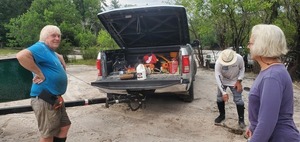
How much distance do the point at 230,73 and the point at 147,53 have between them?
8.74 feet

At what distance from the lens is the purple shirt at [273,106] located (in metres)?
1.91

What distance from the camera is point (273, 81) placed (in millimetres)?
1911

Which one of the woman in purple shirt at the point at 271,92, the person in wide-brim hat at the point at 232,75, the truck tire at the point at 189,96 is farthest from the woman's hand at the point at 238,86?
the woman in purple shirt at the point at 271,92

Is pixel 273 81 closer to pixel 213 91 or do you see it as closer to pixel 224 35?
pixel 213 91

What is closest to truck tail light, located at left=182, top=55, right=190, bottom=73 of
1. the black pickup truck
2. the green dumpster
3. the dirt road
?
the black pickup truck

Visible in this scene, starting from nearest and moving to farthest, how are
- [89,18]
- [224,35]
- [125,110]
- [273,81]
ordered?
[273,81]
[125,110]
[224,35]
[89,18]

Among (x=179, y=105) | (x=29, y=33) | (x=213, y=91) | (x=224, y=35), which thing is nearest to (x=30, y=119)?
(x=179, y=105)

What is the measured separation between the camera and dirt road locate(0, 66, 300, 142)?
492 centimetres

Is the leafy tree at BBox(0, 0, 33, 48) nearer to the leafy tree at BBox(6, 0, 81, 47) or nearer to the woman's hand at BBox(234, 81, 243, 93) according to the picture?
the leafy tree at BBox(6, 0, 81, 47)

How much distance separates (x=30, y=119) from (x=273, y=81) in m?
5.34

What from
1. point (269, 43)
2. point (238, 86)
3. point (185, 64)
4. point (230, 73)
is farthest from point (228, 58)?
point (269, 43)

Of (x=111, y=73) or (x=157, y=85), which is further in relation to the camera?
(x=111, y=73)

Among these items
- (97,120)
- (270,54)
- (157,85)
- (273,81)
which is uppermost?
(270,54)

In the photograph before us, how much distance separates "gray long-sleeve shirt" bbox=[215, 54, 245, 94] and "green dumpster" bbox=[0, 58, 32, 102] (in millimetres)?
6405
